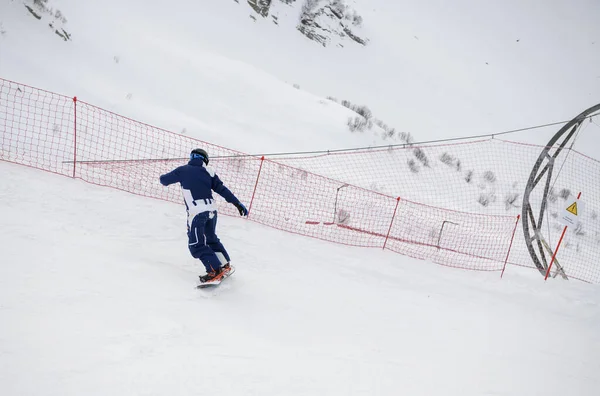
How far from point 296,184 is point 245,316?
5344mm

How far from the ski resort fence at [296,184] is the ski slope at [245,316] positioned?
25.4 inches

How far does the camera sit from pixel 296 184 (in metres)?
9.73

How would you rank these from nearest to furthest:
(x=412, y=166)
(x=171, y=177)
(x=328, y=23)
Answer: (x=171, y=177) < (x=412, y=166) < (x=328, y=23)

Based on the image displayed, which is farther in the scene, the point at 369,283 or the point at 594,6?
the point at 594,6

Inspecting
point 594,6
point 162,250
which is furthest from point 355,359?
point 594,6

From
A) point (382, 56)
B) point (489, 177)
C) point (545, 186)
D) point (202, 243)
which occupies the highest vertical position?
point (382, 56)

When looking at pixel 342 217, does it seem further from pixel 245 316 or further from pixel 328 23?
pixel 328 23

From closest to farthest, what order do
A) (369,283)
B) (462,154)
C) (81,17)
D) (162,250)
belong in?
(162,250) < (369,283) < (81,17) < (462,154)

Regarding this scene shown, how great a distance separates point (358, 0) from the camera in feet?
103

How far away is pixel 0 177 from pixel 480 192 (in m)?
13.5

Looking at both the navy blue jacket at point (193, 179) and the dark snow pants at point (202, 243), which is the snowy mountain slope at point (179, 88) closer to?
the navy blue jacket at point (193, 179)

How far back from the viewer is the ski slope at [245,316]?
3311 millimetres

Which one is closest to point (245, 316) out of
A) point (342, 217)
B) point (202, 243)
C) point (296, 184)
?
point (202, 243)

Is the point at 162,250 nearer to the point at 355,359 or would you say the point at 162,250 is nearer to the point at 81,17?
the point at 355,359
